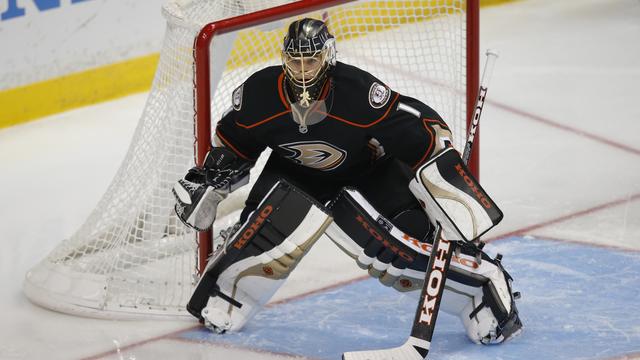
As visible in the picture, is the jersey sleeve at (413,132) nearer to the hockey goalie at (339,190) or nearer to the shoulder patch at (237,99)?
the hockey goalie at (339,190)

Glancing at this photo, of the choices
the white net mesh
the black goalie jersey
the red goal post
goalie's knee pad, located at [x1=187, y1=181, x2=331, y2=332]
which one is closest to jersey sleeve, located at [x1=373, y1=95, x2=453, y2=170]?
the black goalie jersey

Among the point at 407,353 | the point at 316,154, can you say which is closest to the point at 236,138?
the point at 316,154

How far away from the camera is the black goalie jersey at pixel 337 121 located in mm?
3645

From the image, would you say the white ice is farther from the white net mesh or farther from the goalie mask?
the goalie mask

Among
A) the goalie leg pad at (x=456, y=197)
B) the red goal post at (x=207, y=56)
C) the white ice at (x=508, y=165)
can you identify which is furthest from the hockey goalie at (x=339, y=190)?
the white ice at (x=508, y=165)

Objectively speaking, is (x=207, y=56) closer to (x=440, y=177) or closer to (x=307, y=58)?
(x=307, y=58)

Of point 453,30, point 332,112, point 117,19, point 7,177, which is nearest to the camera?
point 332,112

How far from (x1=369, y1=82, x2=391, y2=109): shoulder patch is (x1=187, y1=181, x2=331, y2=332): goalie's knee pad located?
33 cm

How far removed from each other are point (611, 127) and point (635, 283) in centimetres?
Answer: 165

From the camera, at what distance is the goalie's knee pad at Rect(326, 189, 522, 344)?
3.70m

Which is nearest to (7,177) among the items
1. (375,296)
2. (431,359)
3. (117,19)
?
(117,19)

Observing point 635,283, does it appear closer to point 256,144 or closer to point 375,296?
point 375,296

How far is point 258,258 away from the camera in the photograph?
147 inches

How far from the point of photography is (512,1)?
7.84m
